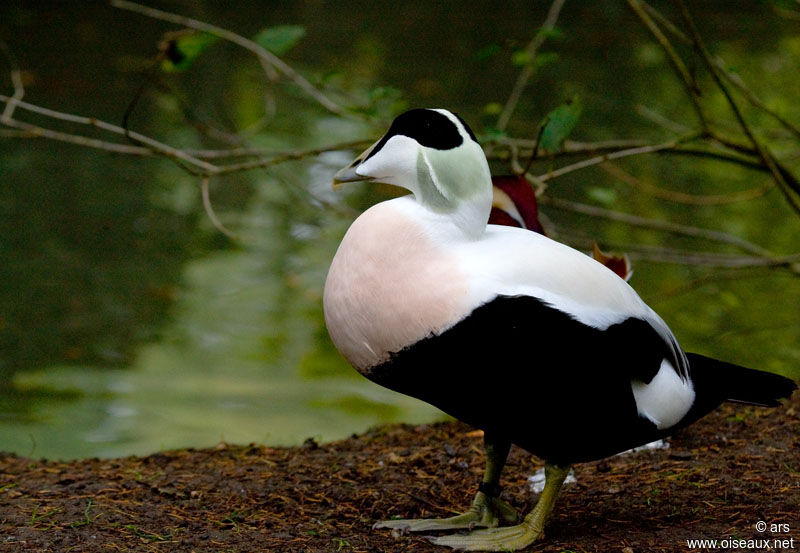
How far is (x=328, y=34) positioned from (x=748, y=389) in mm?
8866

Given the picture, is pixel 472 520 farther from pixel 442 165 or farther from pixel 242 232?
pixel 242 232

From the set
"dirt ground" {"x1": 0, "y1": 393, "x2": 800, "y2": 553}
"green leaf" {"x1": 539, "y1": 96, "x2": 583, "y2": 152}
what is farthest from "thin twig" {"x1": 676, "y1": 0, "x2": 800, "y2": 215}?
"dirt ground" {"x1": 0, "y1": 393, "x2": 800, "y2": 553}

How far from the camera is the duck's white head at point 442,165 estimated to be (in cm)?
212

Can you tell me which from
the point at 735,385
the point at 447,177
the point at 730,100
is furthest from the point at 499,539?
the point at 730,100

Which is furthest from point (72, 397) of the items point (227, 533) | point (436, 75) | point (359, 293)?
point (436, 75)

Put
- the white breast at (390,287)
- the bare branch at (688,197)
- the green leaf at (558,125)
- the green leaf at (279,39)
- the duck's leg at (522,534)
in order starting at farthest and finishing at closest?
the bare branch at (688,197)
the green leaf at (279,39)
the green leaf at (558,125)
the duck's leg at (522,534)
the white breast at (390,287)

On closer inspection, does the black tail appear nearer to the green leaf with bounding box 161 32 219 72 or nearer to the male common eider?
the male common eider

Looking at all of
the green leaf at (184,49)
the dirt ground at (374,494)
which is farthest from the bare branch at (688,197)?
the green leaf at (184,49)

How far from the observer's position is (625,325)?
6.97 feet

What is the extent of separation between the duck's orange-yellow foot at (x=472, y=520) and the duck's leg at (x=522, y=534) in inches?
3.2

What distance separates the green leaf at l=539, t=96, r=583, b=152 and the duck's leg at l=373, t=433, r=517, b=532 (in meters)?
0.87

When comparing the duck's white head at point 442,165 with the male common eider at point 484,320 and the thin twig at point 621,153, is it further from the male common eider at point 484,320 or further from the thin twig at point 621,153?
the thin twig at point 621,153

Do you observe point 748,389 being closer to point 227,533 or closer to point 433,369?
point 433,369

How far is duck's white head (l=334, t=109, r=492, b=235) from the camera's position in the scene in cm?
212
